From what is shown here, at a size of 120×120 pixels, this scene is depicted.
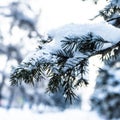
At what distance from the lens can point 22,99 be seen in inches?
2095

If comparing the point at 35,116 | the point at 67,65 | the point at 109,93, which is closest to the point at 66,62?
the point at 67,65

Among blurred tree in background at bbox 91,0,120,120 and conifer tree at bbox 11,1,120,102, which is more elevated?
blurred tree in background at bbox 91,0,120,120

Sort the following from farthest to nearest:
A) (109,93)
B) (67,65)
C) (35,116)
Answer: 1. (35,116)
2. (109,93)
3. (67,65)

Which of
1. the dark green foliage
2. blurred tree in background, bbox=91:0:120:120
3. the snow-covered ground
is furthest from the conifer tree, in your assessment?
the snow-covered ground

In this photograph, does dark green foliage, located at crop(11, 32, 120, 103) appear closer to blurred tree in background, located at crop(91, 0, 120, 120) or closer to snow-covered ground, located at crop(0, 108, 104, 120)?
blurred tree in background, located at crop(91, 0, 120, 120)

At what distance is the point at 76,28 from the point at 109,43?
24 centimetres

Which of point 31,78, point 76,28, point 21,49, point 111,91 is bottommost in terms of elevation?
point 31,78

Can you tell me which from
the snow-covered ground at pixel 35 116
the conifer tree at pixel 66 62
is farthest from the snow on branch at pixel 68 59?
the snow-covered ground at pixel 35 116

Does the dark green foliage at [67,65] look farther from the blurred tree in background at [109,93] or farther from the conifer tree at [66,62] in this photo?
the blurred tree in background at [109,93]

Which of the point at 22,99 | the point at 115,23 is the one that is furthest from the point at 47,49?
the point at 22,99

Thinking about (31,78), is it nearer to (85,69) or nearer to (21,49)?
(85,69)

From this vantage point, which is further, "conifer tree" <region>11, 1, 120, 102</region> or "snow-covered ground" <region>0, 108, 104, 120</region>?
"snow-covered ground" <region>0, 108, 104, 120</region>

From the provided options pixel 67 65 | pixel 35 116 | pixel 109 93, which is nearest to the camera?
pixel 67 65

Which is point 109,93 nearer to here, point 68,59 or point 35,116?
point 35,116
